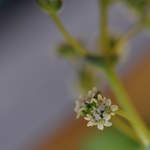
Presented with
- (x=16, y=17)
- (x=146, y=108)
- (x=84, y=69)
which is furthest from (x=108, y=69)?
(x=16, y=17)

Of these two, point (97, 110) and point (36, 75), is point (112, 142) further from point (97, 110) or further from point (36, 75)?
point (36, 75)

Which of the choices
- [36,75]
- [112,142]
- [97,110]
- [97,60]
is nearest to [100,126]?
[97,110]

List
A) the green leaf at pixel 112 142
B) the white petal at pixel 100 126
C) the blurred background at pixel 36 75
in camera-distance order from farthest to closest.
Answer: the blurred background at pixel 36 75 → the green leaf at pixel 112 142 → the white petal at pixel 100 126

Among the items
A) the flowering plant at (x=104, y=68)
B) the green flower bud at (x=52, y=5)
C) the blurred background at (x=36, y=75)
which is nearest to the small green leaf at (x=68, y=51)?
the flowering plant at (x=104, y=68)

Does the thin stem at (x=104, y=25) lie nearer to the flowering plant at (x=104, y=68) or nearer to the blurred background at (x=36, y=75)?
the flowering plant at (x=104, y=68)

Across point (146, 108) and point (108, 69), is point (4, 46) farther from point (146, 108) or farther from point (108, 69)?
point (108, 69)

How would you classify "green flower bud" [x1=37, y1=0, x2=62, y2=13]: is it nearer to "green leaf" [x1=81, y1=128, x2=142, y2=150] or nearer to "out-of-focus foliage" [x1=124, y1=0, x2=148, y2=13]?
"out-of-focus foliage" [x1=124, y1=0, x2=148, y2=13]

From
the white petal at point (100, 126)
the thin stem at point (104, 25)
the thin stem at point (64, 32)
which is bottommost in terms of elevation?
the white petal at point (100, 126)

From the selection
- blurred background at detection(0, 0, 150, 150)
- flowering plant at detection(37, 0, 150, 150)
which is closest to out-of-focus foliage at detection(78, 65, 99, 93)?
flowering plant at detection(37, 0, 150, 150)
